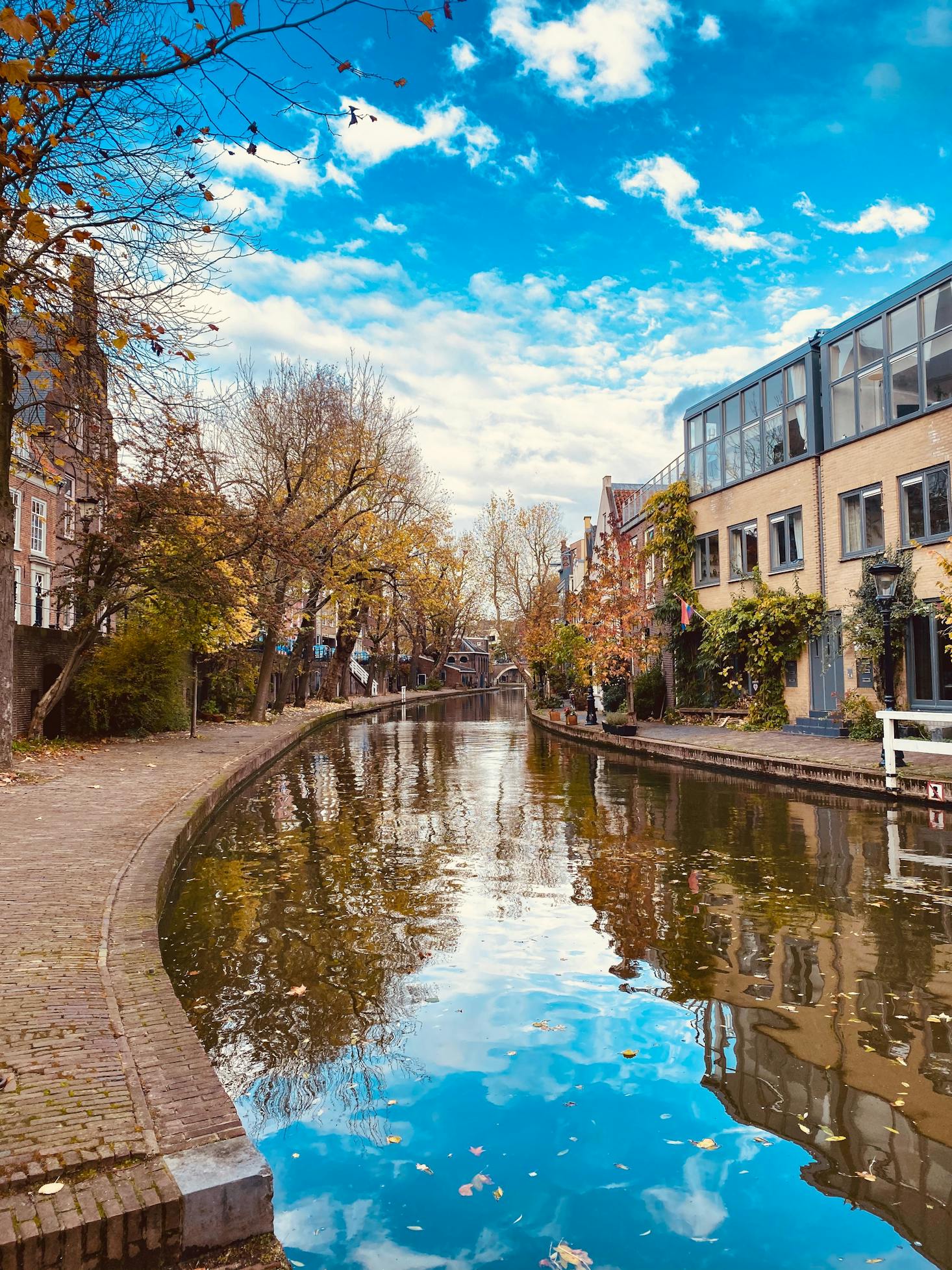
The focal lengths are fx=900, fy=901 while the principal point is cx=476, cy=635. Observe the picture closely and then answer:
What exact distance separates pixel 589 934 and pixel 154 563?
594 inches

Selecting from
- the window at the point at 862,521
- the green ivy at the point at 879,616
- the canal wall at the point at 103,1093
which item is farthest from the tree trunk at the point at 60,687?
the window at the point at 862,521

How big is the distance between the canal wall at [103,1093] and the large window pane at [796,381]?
860 inches

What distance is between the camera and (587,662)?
92.5 feet

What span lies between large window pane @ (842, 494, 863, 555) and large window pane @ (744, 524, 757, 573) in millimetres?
4395

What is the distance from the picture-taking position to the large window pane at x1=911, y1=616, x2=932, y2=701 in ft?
64.0

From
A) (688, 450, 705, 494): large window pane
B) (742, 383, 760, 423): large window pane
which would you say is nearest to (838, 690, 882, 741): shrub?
(742, 383, 760, 423): large window pane

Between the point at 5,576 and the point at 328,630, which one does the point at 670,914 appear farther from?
the point at 328,630

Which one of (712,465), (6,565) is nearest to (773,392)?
(712,465)

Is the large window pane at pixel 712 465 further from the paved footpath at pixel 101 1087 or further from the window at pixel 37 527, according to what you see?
the paved footpath at pixel 101 1087

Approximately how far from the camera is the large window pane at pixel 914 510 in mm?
19828

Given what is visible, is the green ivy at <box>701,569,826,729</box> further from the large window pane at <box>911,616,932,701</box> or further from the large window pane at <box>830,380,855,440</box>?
the large window pane at <box>830,380,855,440</box>

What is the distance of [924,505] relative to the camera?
1962 centimetres

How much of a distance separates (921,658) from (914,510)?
3.34 metres

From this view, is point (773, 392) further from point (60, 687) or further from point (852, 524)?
point (60, 687)
